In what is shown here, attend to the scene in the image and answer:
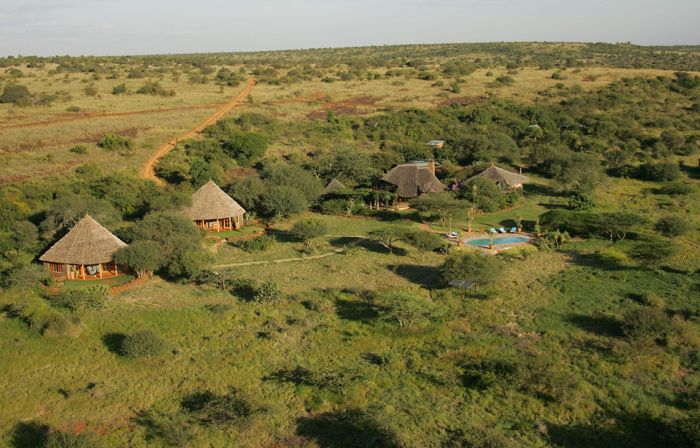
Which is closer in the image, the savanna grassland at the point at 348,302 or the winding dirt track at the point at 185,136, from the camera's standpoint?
the savanna grassland at the point at 348,302

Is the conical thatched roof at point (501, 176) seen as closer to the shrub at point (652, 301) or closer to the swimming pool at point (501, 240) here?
the swimming pool at point (501, 240)

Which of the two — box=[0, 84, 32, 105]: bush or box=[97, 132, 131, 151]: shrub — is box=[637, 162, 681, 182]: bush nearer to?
box=[97, 132, 131, 151]: shrub

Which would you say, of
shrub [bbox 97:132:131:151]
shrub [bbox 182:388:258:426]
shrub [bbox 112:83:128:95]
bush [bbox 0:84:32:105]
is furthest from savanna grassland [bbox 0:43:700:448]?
shrub [bbox 112:83:128:95]

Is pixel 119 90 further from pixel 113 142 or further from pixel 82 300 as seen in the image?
pixel 82 300

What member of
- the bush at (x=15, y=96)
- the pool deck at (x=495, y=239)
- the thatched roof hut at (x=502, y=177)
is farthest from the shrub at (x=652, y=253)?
the bush at (x=15, y=96)

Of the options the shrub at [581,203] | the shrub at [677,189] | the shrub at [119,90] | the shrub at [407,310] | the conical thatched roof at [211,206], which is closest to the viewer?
the shrub at [407,310]

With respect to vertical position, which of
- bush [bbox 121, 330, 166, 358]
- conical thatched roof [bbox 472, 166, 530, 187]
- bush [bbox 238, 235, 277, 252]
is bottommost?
bush [bbox 121, 330, 166, 358]
